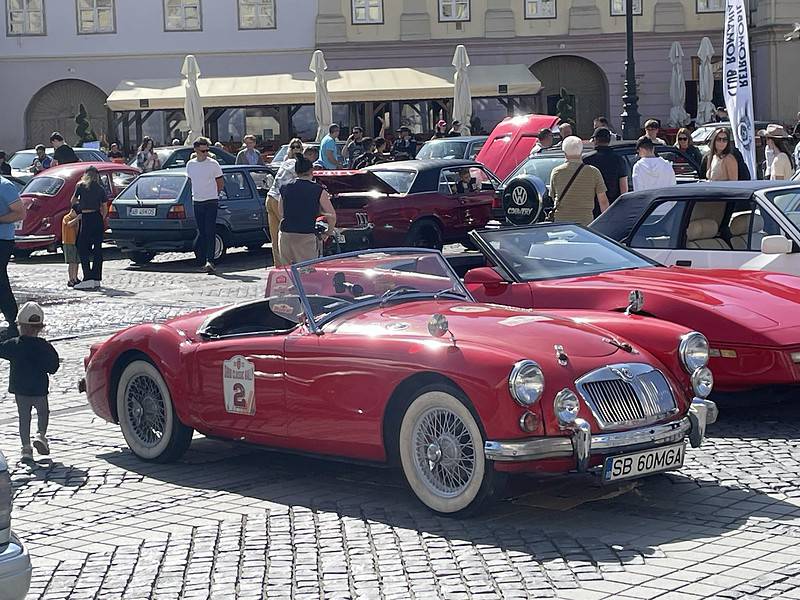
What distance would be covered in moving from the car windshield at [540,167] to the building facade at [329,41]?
91.2ft

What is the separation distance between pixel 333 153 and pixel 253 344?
56.5 ft

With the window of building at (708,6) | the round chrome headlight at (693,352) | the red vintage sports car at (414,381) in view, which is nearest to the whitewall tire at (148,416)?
the red vintage sports car at (414,381)

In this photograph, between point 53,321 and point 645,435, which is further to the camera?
point 53,321

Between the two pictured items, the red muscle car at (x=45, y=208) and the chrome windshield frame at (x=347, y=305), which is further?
the red muscle car at (x=45, y=208)

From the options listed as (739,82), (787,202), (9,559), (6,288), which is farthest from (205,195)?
(9,559)

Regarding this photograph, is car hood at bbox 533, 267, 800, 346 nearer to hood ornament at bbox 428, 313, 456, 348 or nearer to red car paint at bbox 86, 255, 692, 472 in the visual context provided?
red car paint at bbox 86, 255, 692, 472

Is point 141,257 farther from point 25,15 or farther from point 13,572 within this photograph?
point 25,15

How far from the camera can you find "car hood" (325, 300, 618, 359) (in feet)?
24.7

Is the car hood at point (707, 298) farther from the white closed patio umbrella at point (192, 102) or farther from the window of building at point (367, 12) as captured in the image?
the window of building at point (367, 12)

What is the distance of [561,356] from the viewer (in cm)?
739

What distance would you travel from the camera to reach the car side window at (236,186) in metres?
22.9

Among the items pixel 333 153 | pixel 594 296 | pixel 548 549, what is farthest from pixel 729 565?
pixel 333 153

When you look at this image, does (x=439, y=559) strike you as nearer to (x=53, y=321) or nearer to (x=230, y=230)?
(x=53, y=321)

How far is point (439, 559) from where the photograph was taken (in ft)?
21.9
